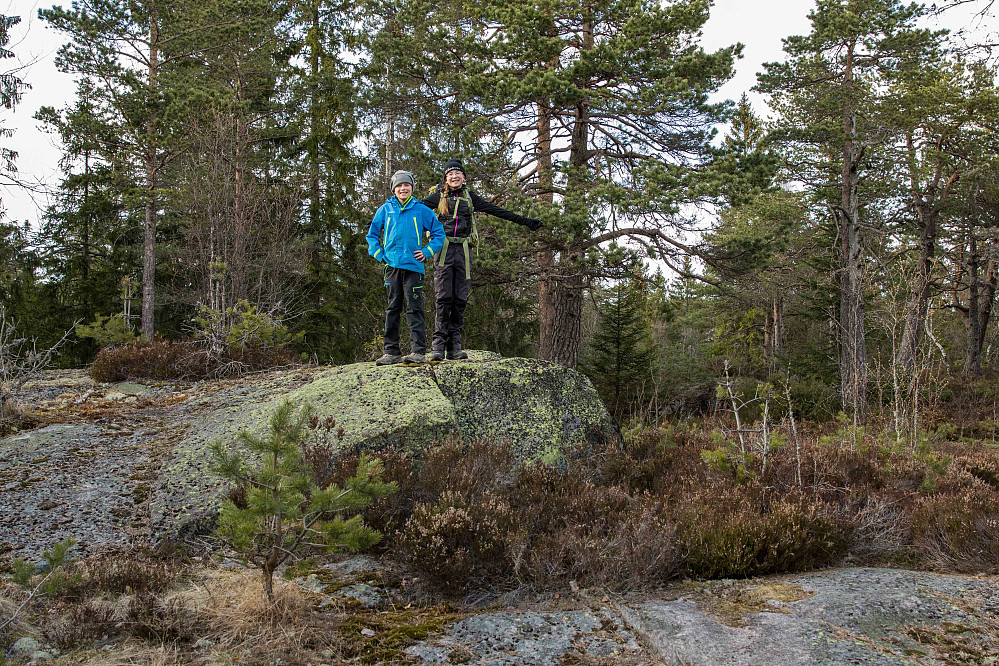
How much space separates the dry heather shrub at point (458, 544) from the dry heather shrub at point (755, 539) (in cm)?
116

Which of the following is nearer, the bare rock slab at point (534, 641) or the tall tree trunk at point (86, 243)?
the bare rock slab at point (534, 641)

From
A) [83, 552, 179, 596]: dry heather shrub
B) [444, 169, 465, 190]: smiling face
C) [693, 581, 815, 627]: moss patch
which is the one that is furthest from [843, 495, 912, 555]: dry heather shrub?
[444, 169, 465, 190]: smiling face

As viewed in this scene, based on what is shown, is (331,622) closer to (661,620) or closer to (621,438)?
(661,620)

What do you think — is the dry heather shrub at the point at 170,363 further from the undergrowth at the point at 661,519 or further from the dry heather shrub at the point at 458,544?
the dry heather shrub at the point at 458,544

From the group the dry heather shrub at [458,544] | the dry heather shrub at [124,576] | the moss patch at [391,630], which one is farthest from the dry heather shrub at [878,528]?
the dry heather shrub at [124,576]

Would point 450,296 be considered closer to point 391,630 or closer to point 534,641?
point 391,630

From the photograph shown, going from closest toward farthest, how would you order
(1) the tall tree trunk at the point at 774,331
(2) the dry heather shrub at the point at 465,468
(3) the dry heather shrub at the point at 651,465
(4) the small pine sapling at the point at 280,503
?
(4) the small pine sapling at the point at 280,503, (2) the dry heather shrub at the point at 465,468, (3) the dry heather shrub at the point at 651,465, (1) the tall tree trunk at the point at 774,331

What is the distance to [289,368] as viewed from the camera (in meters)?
8.22

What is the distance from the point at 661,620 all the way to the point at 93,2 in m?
20.0

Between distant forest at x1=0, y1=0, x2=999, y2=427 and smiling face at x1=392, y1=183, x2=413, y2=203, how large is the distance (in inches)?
91.7

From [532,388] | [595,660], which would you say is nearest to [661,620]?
[595,660]

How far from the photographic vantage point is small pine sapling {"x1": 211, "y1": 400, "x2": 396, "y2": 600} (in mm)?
2768

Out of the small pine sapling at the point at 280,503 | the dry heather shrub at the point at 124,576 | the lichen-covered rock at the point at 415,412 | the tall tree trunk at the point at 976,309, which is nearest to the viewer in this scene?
the small pine sapling at the point at 280,503

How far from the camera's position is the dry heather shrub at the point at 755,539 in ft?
12.0
